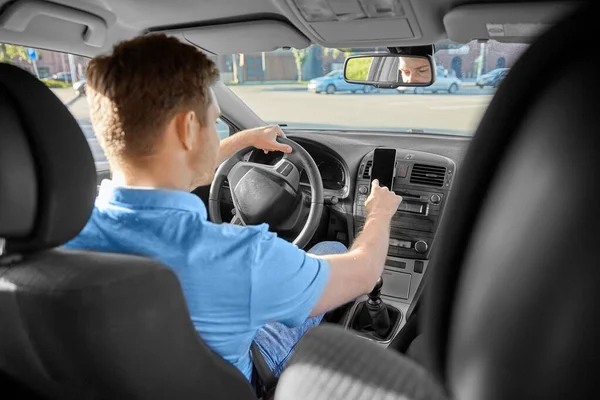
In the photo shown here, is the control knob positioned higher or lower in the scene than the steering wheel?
lower

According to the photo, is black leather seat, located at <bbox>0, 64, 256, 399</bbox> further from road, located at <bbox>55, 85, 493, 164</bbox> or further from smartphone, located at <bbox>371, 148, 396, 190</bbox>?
road, located at <bbox>55, 85, 493, 164</bbox>

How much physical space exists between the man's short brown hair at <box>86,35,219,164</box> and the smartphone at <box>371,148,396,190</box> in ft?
4.96

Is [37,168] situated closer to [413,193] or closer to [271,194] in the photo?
[271,194]

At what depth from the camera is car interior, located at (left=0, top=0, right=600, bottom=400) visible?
0.51m

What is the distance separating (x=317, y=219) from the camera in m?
2.37

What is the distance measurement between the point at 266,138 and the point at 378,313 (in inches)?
43.2

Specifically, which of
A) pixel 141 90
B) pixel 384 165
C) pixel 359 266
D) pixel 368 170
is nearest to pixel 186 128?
pixel 141 90

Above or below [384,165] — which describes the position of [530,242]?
above

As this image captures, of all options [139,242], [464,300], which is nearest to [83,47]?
[139,242]

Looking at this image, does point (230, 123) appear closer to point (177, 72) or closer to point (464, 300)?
point (177, 72)

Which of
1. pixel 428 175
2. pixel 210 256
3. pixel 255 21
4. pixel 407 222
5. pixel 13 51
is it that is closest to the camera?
pixel 210 256

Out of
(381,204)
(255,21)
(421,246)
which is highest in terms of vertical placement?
(255,21)

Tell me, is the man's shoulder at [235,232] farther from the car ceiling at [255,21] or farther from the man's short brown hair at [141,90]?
the car ceiling at [255,21]

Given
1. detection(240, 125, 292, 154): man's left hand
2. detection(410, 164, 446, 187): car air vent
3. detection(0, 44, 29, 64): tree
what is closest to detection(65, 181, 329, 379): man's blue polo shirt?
detection(240, 125, 292, 154): man's left hand
